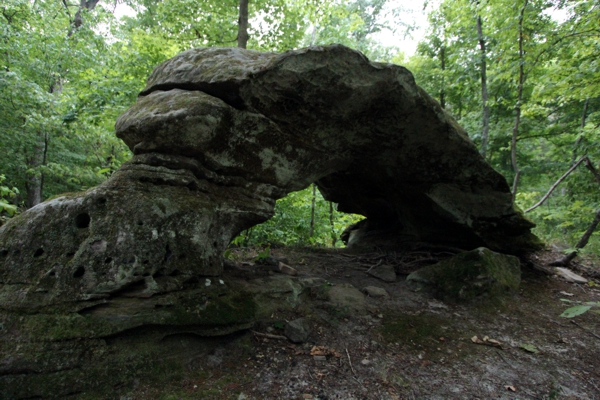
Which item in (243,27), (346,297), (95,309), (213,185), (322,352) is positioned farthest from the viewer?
(243,27)

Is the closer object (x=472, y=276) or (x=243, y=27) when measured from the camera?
(x=472, y=276)

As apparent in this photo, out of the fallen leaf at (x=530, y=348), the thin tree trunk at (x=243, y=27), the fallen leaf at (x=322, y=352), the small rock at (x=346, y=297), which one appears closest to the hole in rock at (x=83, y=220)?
the fallen leaf at (x=322, y=352)

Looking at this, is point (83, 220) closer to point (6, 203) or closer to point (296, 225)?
point (6, 203)

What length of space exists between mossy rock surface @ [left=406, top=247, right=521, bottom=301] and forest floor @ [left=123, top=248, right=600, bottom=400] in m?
0.20

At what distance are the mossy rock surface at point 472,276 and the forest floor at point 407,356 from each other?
0.65ft

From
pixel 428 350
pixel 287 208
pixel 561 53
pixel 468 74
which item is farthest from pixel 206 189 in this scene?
pixel 468 74

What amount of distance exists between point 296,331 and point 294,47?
1124 centimetres

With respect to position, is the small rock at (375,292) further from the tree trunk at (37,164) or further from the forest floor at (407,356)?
the tree trunk at (37,164)

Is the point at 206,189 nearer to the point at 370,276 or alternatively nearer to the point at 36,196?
the point at 370,276

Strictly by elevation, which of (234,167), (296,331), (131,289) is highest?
(234,167)

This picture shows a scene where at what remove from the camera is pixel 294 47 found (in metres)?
11.8

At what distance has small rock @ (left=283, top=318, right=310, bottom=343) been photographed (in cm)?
357

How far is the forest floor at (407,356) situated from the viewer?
285 cm

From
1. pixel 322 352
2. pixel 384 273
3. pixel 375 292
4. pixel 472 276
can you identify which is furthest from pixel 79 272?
pixel 472 276
